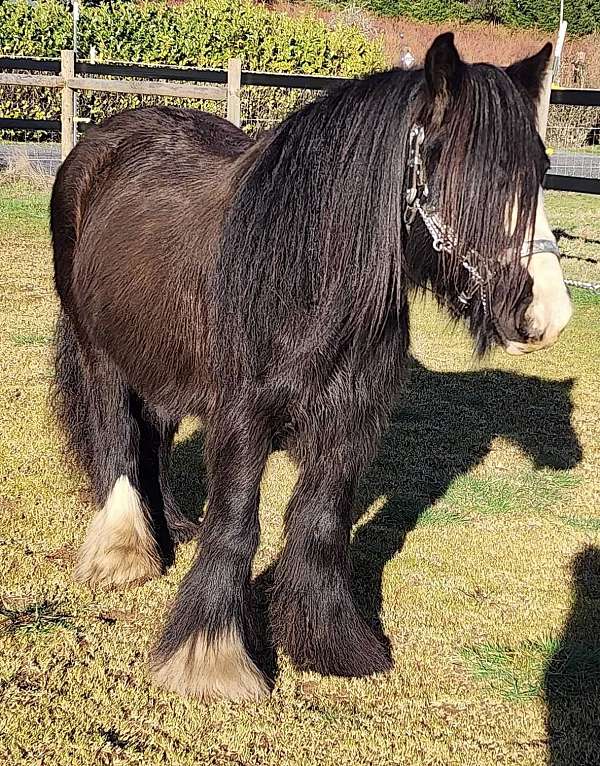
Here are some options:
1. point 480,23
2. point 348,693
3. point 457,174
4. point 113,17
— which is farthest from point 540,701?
point 480,23

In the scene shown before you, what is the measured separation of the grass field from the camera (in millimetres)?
2811

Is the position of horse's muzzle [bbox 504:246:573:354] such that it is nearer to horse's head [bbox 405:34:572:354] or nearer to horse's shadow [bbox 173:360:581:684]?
→ horse's head [bbox 405:34:572:354]

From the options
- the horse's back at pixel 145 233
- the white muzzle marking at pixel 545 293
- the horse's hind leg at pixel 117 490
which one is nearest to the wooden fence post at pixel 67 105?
the horse's back at pixel 145 233

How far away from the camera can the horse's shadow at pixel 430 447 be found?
409cm

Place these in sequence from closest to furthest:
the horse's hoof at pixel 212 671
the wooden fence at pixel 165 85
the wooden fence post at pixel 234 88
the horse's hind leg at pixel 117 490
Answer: the horse's hoof at pixel 212 671, the horse's hind leg at pixel 117 490, the wooden fence at pixel 165 85, the wooden fence post at pixel 234 88

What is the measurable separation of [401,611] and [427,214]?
6.09ft

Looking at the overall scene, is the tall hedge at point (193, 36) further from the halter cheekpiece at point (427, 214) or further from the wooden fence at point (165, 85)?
the halter cheekpiece at point (427, 214)

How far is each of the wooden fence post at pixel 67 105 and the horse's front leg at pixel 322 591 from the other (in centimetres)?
1046

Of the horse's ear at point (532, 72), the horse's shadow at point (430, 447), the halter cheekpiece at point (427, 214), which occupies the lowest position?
the horse's shadow at point (430, 447)

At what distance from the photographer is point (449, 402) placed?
6.27 meters

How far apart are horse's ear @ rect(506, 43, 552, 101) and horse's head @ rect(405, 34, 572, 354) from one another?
0.13m

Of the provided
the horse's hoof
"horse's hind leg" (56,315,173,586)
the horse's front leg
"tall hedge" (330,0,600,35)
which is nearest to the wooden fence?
"horse's hind leg" (56,315,173,586)

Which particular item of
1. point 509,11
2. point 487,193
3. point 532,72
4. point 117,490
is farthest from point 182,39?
point 509,11

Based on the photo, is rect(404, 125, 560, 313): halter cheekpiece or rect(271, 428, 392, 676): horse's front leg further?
rect(271, 428, 392, 676): horse's front leg
